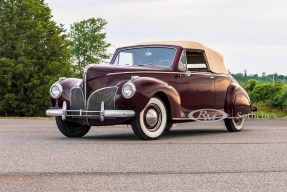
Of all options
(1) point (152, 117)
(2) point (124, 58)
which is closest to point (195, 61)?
(2) point (124, 58)

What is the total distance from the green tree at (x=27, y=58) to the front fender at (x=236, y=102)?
124 ft

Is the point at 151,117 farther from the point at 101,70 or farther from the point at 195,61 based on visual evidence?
the point at 195,61

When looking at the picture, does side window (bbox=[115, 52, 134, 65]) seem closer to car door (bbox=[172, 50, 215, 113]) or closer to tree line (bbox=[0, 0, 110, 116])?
car door (bbox=[172, 50, 215, 113])

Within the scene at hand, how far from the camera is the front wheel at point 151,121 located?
12.0 metres

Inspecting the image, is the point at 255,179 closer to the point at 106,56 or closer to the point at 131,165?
the point at 131,165

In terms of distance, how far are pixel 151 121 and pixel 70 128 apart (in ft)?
6.31

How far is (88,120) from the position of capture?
12383 millimetres

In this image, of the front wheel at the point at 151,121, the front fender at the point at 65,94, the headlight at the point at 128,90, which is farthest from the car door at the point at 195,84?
the front fender at the point at 65,94

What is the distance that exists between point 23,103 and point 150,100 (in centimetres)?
4140

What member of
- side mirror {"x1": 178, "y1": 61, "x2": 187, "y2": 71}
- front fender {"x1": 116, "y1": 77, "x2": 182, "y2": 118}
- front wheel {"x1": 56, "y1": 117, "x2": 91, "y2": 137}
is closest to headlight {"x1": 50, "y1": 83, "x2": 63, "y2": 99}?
front wheel {"x1": 56, "y1": 117, "x2": 91, "y2": 137}

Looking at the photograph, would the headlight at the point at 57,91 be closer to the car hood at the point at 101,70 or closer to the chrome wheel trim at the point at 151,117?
the car hood at the point at 101,70

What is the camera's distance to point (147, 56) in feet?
45.2

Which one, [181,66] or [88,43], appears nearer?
[181,66]

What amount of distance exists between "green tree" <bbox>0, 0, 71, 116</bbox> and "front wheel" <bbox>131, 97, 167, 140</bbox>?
40053 millimetres
